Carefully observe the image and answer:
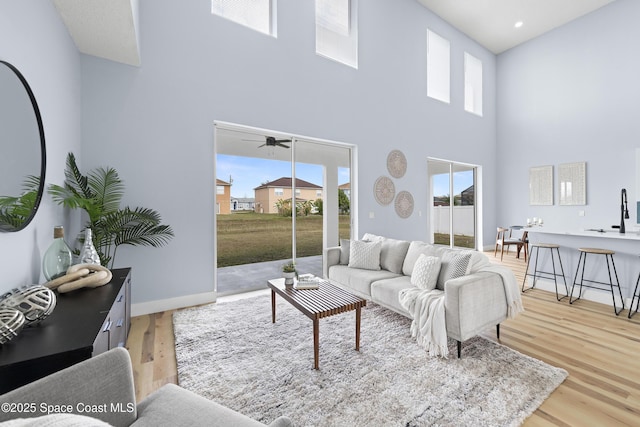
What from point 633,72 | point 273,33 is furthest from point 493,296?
point 633,72

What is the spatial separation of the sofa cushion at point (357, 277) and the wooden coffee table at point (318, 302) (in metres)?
0.61

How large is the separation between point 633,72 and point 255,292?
811cm

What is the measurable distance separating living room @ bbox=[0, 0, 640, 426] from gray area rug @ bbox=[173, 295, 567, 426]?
1.32 m

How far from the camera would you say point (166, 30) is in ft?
10.8

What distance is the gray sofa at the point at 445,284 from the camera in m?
2.20

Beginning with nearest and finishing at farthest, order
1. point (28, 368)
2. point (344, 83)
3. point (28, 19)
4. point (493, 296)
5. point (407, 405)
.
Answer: point (28, 368) → point (407, 405) → point (28, 19) → point (493, 296) → point (344, 83)

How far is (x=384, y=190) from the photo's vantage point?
520 cm

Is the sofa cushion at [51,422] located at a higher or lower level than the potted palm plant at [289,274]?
higher

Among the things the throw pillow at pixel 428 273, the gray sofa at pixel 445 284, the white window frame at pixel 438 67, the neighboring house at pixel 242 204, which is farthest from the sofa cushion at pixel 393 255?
the white window frame at pixel 438 67

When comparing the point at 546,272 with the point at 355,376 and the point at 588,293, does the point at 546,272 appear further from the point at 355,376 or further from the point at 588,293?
the point at 355,376

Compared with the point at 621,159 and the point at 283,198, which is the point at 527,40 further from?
the point at 283,198

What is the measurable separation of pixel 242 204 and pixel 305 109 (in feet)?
5.85

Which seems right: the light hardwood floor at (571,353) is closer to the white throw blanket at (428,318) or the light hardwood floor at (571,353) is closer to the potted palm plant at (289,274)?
the white throw blanket at (428,318)

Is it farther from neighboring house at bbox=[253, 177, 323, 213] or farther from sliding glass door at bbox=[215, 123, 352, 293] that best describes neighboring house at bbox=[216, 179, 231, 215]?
neighboring house at bbox=[253, 177, 323, 213]
